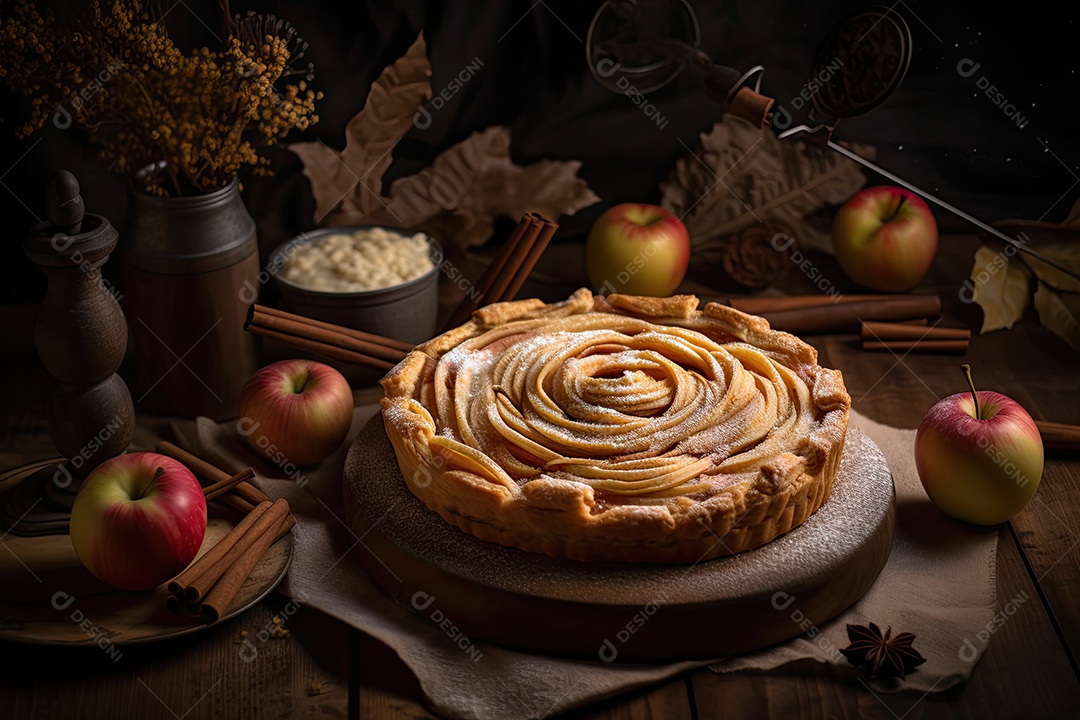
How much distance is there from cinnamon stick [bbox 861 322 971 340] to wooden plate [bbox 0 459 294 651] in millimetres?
2043

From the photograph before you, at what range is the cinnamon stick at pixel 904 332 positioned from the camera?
11.7 feet

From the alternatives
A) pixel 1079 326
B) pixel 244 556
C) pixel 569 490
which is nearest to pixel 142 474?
pixel 244 556

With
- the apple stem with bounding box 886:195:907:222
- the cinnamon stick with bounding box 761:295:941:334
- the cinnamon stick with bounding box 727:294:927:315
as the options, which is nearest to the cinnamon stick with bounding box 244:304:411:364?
the cinnamon stick with bounding box 727:294:927:315

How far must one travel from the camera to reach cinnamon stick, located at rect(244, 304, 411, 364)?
121 inches

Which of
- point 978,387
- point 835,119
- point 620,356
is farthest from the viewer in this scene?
point 978,387

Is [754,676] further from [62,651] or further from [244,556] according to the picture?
[62,651]

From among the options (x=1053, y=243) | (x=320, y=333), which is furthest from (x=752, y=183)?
(x=320, y=333)

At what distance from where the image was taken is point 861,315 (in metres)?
3.65

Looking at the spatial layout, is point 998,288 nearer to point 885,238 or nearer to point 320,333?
point 885,238

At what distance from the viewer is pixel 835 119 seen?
315 centimetres

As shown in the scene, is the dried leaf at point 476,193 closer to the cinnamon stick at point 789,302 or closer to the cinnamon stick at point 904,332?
the cinnamon stick at point 789,302

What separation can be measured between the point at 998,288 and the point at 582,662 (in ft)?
7.35

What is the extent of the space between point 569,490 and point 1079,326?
2.23 meters

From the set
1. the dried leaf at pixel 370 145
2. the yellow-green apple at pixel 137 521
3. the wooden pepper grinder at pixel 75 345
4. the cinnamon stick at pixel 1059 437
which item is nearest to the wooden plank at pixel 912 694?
the cinnamon stick at pixel 1059 437
